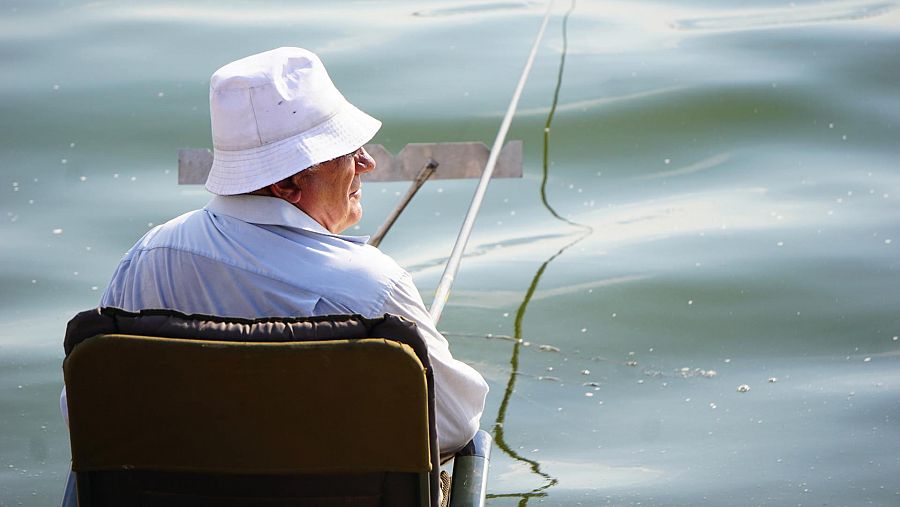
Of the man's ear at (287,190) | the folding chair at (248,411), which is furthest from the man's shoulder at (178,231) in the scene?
the folding chair at (248,411)

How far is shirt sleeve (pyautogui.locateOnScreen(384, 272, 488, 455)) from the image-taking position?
165cm

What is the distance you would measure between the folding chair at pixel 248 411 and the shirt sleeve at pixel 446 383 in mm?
201

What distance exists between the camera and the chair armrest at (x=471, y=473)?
1.64 meters

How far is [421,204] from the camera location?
4.47m

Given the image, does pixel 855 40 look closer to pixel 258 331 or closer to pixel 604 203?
pixel 604 203

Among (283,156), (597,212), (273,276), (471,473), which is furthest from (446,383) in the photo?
(597,212)

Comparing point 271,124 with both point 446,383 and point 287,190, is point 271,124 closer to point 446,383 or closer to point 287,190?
point 287,190

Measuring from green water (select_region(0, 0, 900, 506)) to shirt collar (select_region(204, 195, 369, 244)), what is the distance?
109cm

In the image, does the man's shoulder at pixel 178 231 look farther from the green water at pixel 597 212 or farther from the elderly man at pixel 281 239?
the green water at pixel 597 212

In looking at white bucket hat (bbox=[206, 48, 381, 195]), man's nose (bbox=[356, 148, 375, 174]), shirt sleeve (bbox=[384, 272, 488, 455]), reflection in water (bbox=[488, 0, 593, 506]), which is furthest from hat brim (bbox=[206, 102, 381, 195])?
reflection in water (bbox=[488, 0, 593, 506])

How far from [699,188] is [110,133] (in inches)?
92.8

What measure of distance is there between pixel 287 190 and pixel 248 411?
1.29ft

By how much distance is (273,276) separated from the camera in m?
1.62

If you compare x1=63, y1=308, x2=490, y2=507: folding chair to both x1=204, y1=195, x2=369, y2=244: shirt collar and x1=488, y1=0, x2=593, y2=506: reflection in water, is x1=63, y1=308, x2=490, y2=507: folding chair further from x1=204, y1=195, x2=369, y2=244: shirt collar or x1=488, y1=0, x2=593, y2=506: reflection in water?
x1=488, y1=0, x2=593, y2=506: reflection in water
